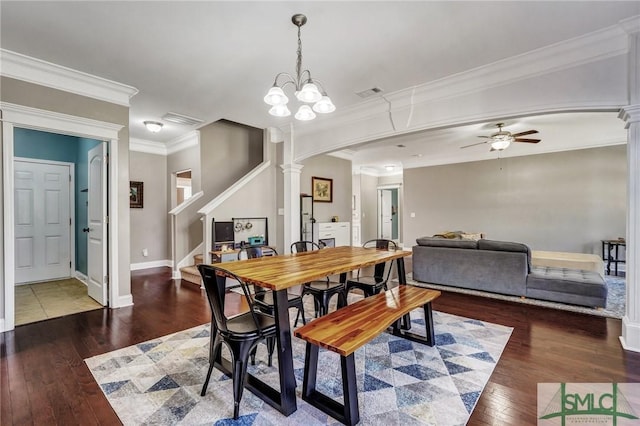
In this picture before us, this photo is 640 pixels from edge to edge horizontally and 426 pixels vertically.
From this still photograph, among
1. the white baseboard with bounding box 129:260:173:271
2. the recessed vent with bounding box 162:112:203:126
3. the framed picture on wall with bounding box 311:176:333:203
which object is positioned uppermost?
the recessed vent with bounding box 162:112:203:126

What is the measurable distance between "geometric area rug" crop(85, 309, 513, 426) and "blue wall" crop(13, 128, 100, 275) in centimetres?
341

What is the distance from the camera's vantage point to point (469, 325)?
10.3 ft

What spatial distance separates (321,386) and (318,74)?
3.06 m

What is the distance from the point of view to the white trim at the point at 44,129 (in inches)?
118

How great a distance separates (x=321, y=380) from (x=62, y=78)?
163 inches

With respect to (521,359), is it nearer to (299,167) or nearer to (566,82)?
(566,82)

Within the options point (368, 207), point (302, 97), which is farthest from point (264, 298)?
point (368, 207)

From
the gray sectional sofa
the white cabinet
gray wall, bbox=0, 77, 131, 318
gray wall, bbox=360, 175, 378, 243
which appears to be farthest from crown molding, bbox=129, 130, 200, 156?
gray wall, bbox=360, 175, 378, 243

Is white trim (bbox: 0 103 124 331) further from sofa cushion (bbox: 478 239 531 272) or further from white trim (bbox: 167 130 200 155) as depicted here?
sofa cushion (bbox: 478 239 531 272)

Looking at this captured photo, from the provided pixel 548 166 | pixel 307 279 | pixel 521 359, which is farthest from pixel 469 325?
pixel 548 166

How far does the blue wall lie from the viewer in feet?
15.4

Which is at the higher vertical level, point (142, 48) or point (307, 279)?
point (142, 48)

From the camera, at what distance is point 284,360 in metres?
1.80

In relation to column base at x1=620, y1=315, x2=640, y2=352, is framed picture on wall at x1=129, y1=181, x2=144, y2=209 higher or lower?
higher
